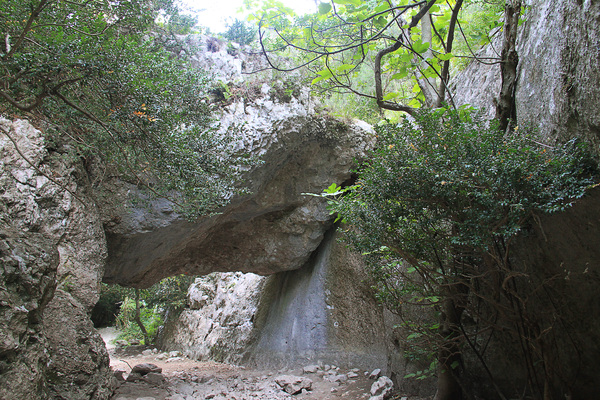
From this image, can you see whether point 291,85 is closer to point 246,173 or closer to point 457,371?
point 246,173

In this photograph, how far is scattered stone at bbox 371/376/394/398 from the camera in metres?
4.48

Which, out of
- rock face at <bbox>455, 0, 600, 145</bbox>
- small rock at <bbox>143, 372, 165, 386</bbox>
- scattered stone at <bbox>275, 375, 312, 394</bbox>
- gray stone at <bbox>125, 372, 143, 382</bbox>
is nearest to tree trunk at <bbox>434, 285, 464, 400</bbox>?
rock face at <bbox>455, 0, 600, 145</bbox>

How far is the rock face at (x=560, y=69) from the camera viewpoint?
2172mm

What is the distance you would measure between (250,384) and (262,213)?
3.05m

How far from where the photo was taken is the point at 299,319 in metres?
7.25

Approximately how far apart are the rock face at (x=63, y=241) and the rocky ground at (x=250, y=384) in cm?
76

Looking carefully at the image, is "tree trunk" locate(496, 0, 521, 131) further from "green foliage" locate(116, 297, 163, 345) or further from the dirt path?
"green foliage" locate(116, 297, 163, 345)

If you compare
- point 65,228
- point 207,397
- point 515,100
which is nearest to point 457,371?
point 515,100

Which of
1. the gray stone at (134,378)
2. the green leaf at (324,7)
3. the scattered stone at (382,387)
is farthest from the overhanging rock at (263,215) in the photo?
the scattered stone at (382,387)

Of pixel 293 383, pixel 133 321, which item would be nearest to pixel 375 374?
pixel 293 383

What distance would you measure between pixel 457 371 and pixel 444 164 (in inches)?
94.8

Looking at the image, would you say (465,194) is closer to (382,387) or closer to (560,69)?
(560,69)

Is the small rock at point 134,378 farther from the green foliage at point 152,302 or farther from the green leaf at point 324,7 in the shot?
the green leaf at point 324,7

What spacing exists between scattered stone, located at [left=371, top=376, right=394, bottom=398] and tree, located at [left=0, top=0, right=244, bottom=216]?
10.4 feet
